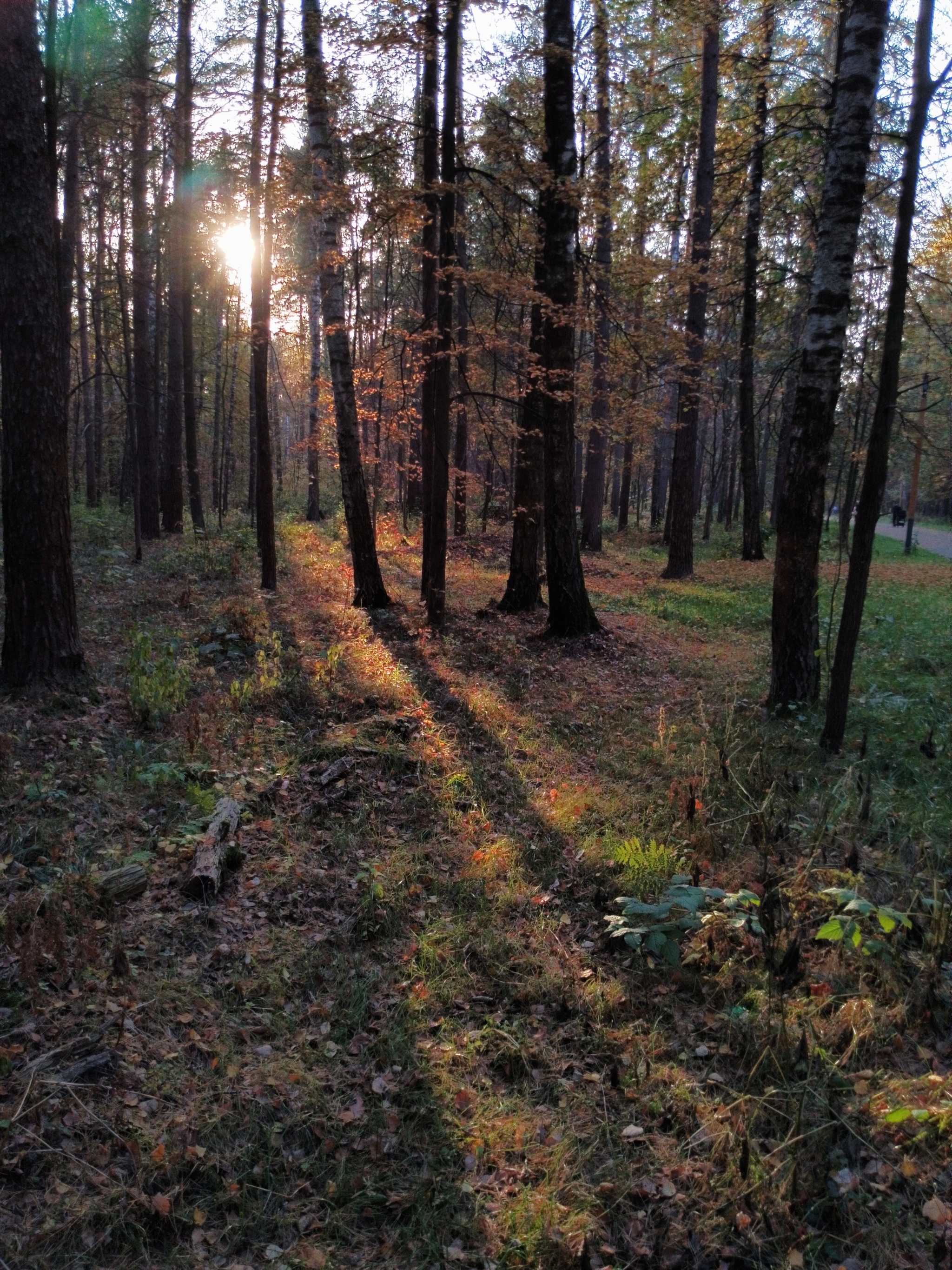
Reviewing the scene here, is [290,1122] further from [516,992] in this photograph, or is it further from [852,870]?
[852,870]

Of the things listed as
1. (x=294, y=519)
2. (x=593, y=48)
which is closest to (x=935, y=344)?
→ (x=593, y=48)

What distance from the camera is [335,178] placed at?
10.2 m

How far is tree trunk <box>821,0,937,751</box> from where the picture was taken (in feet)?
17.1

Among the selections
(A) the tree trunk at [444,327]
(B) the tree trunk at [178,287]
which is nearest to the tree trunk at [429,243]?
(A) the tree trunk at [444,327]

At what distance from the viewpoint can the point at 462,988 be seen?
4.03 metres

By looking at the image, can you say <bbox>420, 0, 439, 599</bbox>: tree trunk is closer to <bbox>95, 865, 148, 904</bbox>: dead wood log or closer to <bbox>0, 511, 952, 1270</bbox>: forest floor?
<bbox>0, 511, 952, 1270</bbox>: forest floor

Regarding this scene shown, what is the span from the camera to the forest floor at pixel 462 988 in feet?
9.21

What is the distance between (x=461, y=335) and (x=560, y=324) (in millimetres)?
10566

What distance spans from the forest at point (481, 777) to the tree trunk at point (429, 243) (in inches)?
4.3

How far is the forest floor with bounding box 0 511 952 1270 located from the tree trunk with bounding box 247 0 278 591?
185 inches

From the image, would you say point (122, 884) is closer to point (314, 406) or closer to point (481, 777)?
point (481, 777)

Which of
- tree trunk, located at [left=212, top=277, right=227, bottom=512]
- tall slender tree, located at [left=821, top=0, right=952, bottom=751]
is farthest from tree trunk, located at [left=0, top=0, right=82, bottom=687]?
tree trunk, located at [left=212, top=277, right=227, bottom=512]

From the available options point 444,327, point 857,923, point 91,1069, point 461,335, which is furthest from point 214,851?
point 461,335

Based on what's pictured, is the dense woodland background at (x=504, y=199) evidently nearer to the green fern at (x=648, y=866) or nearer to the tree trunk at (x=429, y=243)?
the tree trunk at (x=429, y=243)
